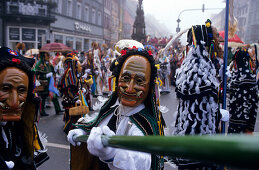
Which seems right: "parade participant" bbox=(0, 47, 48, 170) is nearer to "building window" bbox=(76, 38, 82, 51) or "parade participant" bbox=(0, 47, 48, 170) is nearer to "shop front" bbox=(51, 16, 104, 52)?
"shop front" bbox=(51, 16, 104, 52)

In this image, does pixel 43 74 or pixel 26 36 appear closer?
pixel 43 74

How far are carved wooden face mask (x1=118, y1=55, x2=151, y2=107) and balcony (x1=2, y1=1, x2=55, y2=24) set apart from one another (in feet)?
67.7

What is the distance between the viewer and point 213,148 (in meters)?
0.53

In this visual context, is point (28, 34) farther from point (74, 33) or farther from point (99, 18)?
point (99, 18)

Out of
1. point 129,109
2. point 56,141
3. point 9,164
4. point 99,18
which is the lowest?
point 56,141

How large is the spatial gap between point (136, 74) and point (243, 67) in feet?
11.4

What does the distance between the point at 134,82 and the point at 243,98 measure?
3.42 meters

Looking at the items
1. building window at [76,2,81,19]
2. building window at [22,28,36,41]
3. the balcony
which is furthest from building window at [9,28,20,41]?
building window at [76,2,81,19]

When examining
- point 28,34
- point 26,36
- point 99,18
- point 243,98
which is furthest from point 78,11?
point 243,98

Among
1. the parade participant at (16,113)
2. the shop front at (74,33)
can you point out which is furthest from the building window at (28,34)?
the parade participant at (16,113)

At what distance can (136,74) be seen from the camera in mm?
2104

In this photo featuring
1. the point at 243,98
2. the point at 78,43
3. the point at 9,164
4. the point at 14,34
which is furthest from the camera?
the point at 78,43

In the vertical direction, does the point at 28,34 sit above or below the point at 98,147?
above

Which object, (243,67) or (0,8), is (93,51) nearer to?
(243,67)
